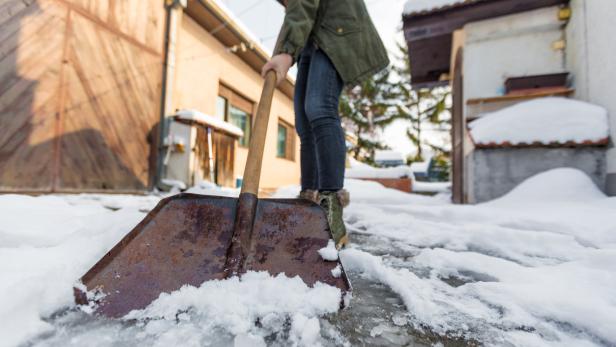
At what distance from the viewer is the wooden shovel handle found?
34.5 inches

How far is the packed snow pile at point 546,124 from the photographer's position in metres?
2.21

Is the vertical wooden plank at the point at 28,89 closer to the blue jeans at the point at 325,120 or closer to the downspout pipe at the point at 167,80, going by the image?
the downspout pipe at the point at 167,80

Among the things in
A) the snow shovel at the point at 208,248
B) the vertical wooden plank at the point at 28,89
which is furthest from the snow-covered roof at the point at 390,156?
the snow shovel at the point at 208,248

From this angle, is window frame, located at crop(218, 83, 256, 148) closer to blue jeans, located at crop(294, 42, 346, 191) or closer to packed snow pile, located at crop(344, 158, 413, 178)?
packed snow pile, located at crop(344, 158, 413, 178)

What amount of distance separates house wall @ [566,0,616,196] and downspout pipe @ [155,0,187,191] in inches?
187

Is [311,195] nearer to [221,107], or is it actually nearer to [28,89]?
[28,89]

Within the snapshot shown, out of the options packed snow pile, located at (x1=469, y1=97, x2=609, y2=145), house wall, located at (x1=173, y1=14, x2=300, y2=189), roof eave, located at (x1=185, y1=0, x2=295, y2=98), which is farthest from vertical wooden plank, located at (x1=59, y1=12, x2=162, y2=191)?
packed snow pile, located at (x1=469, y1=97, x2=609, y2=145)

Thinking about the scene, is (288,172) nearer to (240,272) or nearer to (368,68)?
(368,68)

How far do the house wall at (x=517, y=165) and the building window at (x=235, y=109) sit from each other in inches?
181

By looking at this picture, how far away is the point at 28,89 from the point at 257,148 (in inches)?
124

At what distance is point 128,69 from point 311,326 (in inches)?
170

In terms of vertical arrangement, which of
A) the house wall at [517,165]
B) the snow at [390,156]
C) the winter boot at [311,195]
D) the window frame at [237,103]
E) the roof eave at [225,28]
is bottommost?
the winter boot at [311,195]

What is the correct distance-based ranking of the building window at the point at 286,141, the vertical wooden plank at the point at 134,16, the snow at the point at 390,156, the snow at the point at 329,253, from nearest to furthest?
the snow at the point at 329,253, the vertical wooden plank at the point at 134,16, the building window at the point at 286,141, the snow at the point at 390,156

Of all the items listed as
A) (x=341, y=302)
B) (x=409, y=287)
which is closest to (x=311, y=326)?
(x=341, y=302)
